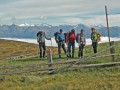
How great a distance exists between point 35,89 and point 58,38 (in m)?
15.0

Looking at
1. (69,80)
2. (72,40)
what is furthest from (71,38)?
(69,80)

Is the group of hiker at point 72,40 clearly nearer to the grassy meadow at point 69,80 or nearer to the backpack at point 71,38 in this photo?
the backpack at point 71,38

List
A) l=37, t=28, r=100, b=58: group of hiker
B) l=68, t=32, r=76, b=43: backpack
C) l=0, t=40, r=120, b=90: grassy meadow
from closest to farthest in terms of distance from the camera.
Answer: l=0, t=40, r=120, b=90: grassy meadow
l=37, t=28, r=100, b=58: group of hiker
l=68, t=32, r=76, b=43: backpack

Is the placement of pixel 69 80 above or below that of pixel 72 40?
below

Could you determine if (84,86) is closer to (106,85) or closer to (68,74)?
(106,85)

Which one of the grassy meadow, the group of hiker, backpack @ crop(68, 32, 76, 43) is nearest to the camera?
the grassy meadow

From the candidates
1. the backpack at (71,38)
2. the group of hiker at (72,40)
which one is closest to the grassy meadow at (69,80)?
the group of hiker at (72,40)

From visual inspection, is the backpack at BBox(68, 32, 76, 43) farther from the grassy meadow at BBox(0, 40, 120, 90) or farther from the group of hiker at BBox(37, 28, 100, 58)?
the grassy meadow at BBox(0, 40, 120, 90)

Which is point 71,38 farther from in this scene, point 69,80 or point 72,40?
point 69,80

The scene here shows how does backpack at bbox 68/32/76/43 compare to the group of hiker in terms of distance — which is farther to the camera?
backpack at bbox 68/32/76/43

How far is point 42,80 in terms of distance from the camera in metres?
22.8

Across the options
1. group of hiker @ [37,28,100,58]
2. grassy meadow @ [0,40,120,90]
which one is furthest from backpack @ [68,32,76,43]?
grassy meadow @ [0,40,120,90]

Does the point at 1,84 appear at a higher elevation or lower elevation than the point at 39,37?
lower

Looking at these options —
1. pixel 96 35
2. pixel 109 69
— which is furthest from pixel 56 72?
pixel 96 35
